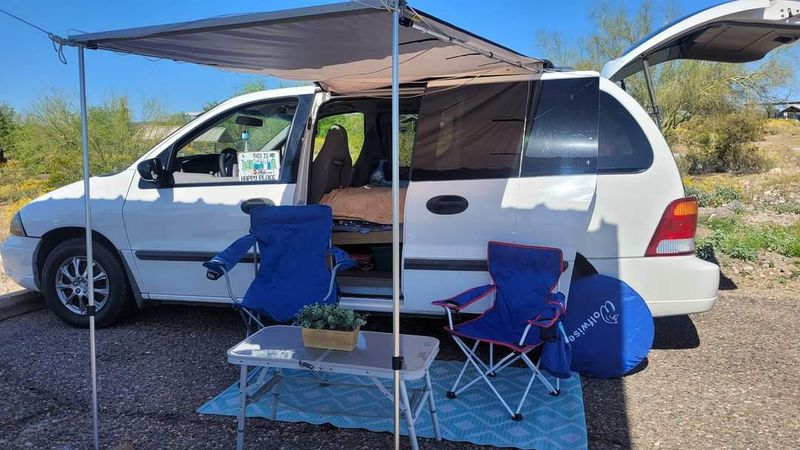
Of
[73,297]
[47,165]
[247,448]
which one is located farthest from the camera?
[47,165]

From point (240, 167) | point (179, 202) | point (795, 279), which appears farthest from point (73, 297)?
point (795, 279)

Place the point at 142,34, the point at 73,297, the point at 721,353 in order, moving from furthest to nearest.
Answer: the point at 73,297
the point at 721,353
the point at 142,34

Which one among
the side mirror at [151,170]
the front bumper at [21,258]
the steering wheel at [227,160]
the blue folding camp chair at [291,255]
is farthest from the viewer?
the front bumper at [21,258]

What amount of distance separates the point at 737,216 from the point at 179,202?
7.84 m

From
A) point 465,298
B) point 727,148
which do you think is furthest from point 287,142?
point 727,148

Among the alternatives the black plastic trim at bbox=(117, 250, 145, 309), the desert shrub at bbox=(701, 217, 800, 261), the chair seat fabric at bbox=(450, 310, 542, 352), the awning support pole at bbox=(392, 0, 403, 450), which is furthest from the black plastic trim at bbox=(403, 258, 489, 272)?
the desert shrub at bbox=(701, 217, 800, 261)

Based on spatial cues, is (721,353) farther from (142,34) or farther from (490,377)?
(142,34)

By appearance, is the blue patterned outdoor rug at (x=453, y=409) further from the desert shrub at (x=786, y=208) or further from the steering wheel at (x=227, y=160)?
the desert shrub at (x=786, y=208)

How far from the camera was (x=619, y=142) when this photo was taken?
3.59m

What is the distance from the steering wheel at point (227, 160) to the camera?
4.42 meters

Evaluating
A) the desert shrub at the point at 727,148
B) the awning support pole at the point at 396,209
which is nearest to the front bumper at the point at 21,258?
the awning support pole at the point at 396,209

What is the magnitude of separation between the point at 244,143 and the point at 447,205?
172 cm

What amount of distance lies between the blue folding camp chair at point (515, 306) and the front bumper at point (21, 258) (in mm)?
3429

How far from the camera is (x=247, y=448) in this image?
9.49 ft
